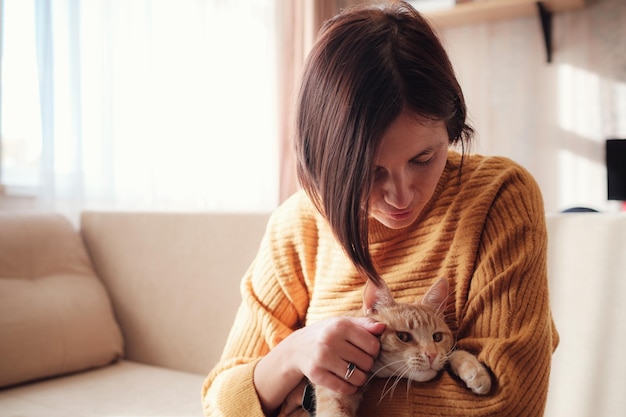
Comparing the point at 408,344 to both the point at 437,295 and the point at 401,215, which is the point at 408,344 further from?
the point at 401,215

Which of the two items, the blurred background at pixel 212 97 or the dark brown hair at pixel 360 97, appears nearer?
the dark brown hair at pixel 360 97

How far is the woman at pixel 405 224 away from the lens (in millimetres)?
781

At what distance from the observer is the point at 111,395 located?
1.54 meters

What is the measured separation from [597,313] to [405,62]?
726mm

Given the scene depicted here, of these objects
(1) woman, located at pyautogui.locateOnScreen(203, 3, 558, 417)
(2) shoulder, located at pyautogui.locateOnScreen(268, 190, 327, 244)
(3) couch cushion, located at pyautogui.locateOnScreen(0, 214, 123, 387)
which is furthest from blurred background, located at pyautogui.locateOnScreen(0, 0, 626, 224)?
(1) woman, located at pyautogui.locateOnScreen(203, 3, 558, 417)

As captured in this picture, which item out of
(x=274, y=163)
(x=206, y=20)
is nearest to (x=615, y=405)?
(x=274, y=163)

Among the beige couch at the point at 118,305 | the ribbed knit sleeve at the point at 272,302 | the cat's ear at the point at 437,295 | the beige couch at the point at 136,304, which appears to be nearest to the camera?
the cat's ear at the point at 437,295

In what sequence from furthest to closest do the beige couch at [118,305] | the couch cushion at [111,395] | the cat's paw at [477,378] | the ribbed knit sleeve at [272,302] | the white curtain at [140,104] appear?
the white curtain at [140,104] < the beige couch at [118,305] < the couch cushion at [111,395] < the ribbed knit sleeve at [272,302] < the cat's paw at [477,378]

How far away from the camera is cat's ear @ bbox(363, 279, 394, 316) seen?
87 centimetres

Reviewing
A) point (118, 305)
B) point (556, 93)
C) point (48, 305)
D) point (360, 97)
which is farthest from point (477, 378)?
point (556, 93)

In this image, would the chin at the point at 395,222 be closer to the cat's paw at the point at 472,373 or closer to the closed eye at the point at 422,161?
the closed eye at the point at 422,161

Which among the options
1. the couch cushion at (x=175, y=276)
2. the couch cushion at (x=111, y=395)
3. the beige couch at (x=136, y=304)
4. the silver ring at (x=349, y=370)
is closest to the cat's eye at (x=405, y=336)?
the silver ring at (x=349, y=370)

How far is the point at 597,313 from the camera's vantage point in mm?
1161

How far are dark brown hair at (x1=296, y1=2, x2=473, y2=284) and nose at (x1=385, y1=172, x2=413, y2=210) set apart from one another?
0.04 meters
